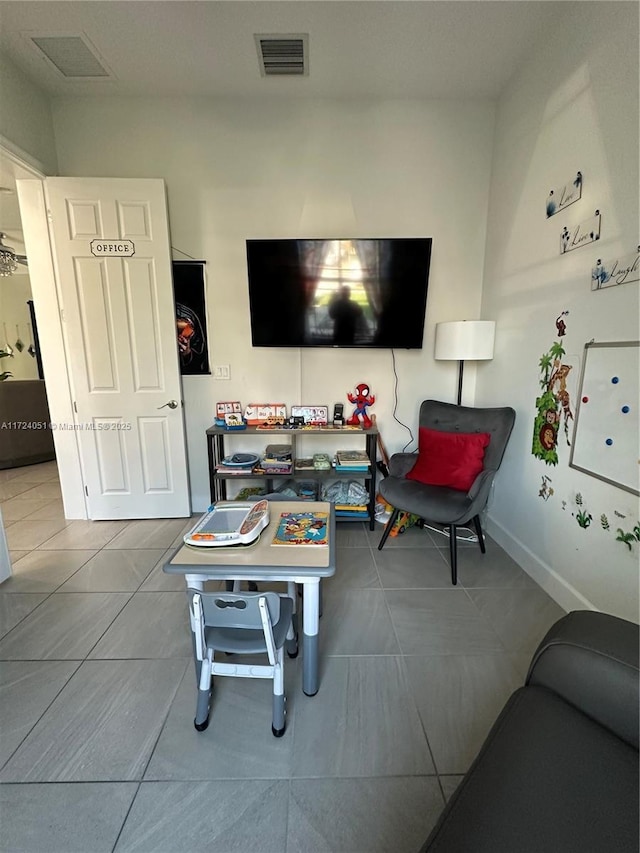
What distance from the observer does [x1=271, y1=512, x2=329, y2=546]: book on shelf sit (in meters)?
1.35

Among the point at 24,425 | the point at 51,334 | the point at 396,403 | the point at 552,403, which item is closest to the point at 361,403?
the point at 396,403

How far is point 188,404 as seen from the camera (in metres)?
2.91

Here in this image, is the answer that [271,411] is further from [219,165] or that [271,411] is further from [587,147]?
[587,147]

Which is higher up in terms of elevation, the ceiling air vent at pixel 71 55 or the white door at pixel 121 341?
the ceiling air vent at pixel 71 55

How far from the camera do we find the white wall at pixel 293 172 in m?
2.53

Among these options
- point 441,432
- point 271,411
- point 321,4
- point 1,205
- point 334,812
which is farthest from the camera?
point 1,205

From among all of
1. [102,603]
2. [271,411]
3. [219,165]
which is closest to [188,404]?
[271,411]

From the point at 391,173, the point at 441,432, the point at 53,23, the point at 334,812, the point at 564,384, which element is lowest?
the point at 334,812

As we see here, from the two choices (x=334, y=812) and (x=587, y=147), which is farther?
(x=587, y=147)

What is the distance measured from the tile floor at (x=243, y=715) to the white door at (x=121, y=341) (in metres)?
0.81

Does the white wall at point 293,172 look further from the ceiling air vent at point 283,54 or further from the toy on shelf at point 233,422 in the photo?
the toy on shelf at point 233,422

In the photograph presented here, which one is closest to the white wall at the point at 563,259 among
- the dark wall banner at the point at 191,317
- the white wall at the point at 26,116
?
the dark wall banner at the point at 191,317

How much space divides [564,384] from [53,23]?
3.34 meters

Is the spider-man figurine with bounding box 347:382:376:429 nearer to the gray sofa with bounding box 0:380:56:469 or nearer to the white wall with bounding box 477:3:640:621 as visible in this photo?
the white wall with bounding box 477:3:640:621
